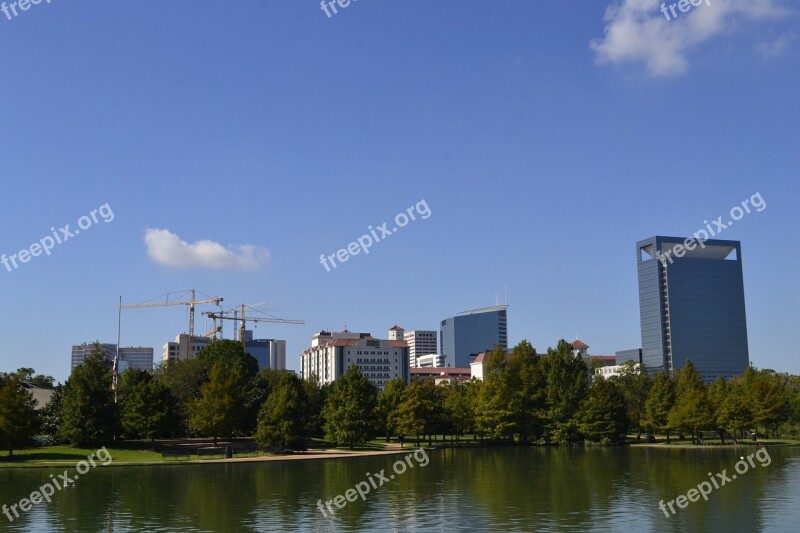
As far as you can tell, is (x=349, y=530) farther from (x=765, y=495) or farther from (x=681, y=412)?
(x=681, y=412)

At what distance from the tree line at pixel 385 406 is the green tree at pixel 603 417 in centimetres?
15

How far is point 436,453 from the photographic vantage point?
336ft

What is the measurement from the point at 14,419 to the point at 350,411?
1596 inches

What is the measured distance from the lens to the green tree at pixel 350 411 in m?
105

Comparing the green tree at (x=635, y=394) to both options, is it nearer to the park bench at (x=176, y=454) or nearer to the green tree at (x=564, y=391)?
the green tree at (x=564, y=391)

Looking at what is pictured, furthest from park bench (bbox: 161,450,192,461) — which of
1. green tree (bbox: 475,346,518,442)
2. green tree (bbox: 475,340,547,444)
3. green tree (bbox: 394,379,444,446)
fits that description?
green tree (bbox: 475,340,547,444)

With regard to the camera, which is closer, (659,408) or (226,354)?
(659,408)

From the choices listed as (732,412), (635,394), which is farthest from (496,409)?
(635,394)

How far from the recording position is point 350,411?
346 feet

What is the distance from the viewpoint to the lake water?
129 ft

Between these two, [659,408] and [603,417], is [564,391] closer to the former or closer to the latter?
[603,417]

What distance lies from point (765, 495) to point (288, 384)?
6532cm

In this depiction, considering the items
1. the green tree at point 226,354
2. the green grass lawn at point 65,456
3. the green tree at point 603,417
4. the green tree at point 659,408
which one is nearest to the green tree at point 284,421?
the green grass lawn at point 65,456

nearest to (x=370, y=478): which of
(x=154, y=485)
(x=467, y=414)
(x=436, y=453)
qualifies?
(x=154, y=485)
